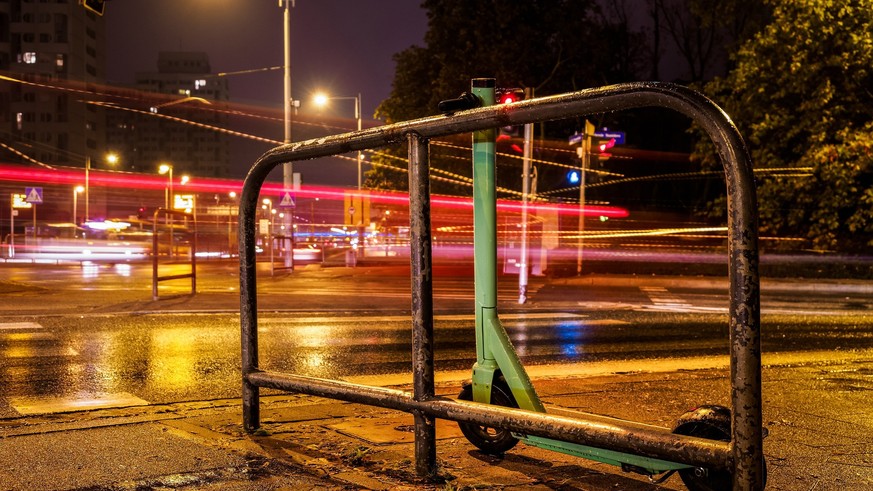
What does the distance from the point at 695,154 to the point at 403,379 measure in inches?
722

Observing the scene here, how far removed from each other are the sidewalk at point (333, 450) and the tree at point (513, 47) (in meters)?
28.9

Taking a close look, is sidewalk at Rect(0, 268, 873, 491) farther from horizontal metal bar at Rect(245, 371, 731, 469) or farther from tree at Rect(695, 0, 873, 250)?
tree at Rect(695, 0, 873, 250)

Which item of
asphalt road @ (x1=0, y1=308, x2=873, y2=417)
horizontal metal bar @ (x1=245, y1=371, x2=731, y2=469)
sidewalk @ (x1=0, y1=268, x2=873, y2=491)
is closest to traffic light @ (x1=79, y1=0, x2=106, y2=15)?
asphalt road @ (x1=0, y1=308, x2=873, y2=417)

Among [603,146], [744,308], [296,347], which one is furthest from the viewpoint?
[603,146]

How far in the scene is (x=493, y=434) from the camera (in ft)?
16.7

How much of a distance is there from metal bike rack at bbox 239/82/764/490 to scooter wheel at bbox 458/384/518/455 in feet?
1.17

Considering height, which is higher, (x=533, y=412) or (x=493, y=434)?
(x=533, y=412)

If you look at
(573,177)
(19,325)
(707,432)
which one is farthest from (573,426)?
(573,177)

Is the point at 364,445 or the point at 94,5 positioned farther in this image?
the point at 94,5

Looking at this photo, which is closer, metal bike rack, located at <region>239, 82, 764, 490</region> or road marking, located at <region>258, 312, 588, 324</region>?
metal bike rack, located at <region>239, 82, 764, 490</region>

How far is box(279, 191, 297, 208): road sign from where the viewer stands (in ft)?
94.9

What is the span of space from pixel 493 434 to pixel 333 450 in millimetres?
936

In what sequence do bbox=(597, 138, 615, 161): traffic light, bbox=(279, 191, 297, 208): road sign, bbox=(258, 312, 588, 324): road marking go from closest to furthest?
bbox=(258, 312, 588, 324): road marking
bbox=(597, 138, 615, 161): traffic light
bbox=(279, 191, 297, 208): road sign

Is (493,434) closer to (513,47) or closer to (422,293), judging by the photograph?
(422,293)
